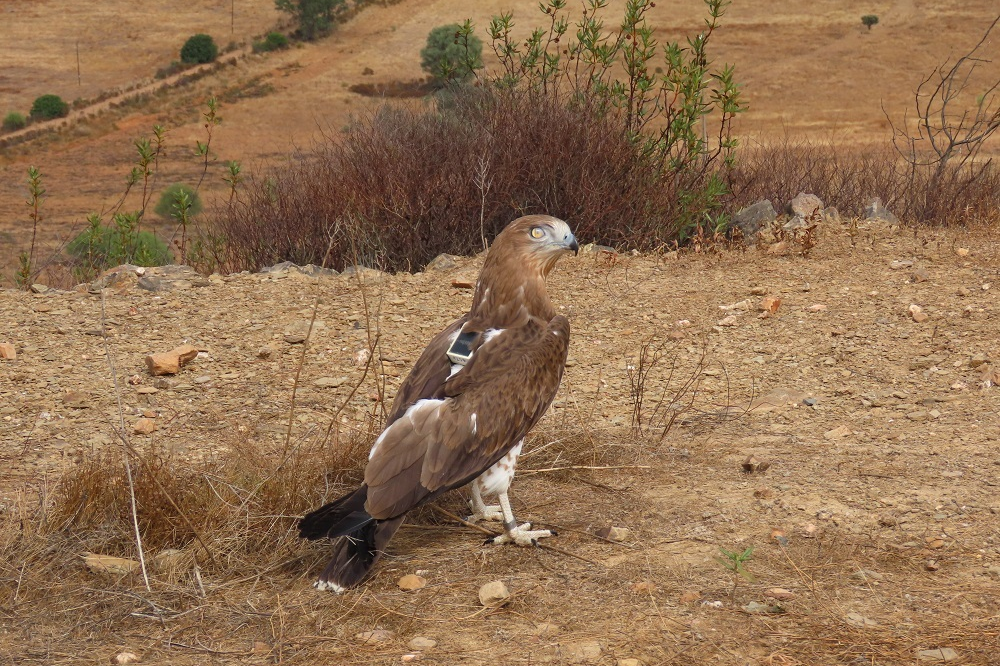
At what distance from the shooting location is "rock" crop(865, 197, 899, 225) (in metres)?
9.49

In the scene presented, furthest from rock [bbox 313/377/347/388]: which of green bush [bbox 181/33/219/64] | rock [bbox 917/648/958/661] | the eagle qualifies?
green bush [bbox 181/33/219/64]

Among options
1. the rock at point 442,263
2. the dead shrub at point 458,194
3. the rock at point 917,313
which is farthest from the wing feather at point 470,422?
the dead shrub at point 458,194

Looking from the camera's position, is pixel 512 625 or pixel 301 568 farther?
pixel 301 568

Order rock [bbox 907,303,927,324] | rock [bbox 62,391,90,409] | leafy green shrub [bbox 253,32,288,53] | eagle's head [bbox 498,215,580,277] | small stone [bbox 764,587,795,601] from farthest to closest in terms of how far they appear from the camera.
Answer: leafy green shrub [bbox 253,32,288,53], rock [bbox 907,303,927,324], rock [bbox 62,391,90,409], eagle's head [bbox 498,215,580,277], small stone [bbox 764,587,795,601]

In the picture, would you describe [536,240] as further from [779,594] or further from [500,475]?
[779,594]

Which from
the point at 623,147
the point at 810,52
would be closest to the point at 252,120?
the point at 810,52

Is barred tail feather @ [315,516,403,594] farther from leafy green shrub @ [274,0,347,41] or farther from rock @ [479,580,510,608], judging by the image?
leafy green shrub @ [274,0,347,41]

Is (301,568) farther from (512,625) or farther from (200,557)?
(512,625)

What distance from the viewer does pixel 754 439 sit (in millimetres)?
5398

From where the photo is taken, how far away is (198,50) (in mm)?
55844

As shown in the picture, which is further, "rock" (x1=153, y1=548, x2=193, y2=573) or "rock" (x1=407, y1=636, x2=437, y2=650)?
"rock" (x1=153, y1=548, x2=193, y2=573)

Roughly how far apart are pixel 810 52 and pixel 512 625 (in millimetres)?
47302

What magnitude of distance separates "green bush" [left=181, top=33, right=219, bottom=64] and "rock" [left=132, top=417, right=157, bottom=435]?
176 feet

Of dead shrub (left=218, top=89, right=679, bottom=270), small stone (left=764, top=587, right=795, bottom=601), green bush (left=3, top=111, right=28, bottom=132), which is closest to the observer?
small stone (left=764, top=587, right=795, bottom=601)
